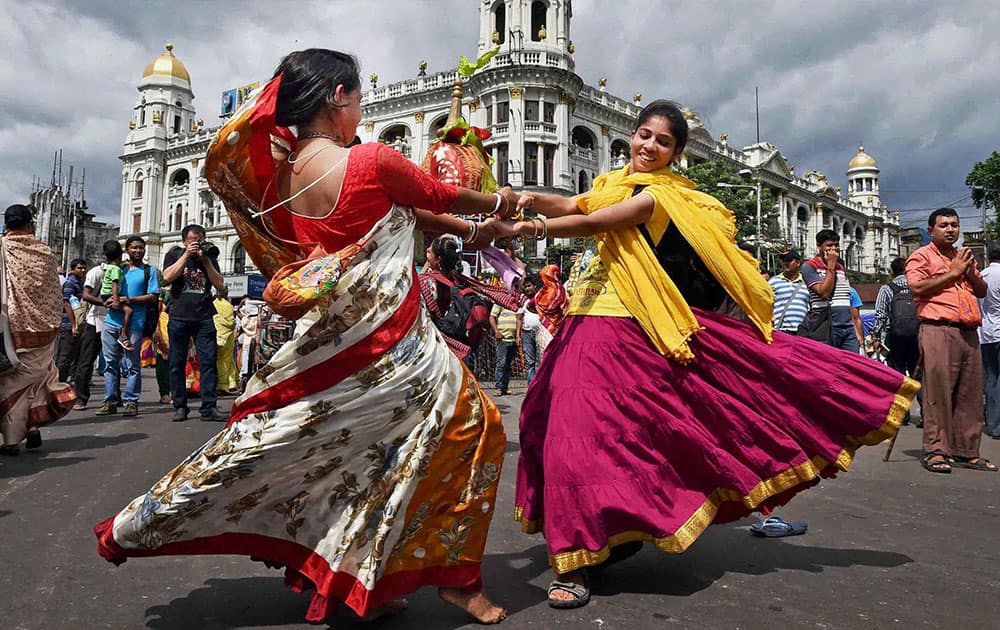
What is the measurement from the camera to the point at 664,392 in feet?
8.98

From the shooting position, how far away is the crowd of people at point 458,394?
2.07m

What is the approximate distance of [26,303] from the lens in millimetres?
5488

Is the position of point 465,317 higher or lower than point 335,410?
higher

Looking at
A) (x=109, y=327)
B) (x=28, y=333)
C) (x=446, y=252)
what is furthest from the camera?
(x=109, y=327)

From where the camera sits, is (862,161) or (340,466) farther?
(862,161)

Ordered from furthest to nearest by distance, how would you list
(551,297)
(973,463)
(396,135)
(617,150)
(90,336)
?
(396,135) < (617,150) < (90,336) < (551,297) < (973,463)

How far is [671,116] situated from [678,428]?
1.38 m

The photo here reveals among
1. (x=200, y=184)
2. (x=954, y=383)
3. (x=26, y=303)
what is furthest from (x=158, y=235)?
(x=954, y=383)

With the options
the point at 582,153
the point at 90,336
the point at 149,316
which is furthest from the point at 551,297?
the point at 582,153

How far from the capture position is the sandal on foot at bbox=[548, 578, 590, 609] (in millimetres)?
2414

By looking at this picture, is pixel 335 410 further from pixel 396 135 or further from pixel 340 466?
pixel 396 135

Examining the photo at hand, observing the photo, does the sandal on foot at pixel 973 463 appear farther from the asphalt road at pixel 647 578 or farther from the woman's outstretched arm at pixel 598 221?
the woman's outstretched arm at pixel 598 221

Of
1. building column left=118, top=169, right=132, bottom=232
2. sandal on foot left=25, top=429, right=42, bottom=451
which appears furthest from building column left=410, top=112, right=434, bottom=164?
sandal on foot left=25, top=429, right=42, bottom=451

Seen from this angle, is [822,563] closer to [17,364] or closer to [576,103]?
[17,364]
